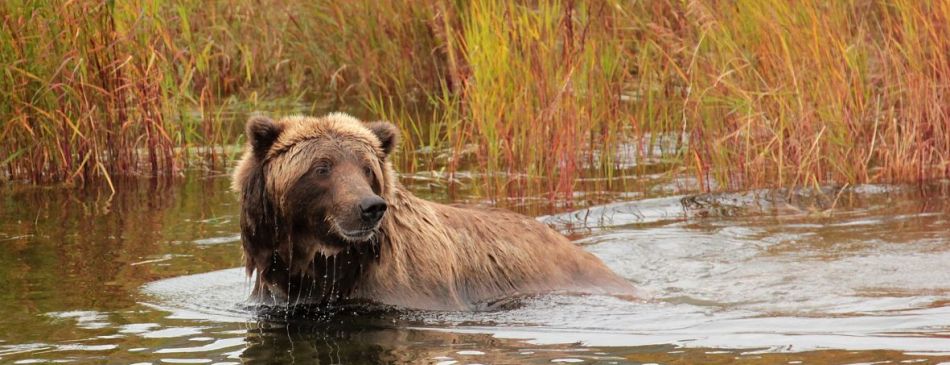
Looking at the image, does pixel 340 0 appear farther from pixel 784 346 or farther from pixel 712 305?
pixel 784 346

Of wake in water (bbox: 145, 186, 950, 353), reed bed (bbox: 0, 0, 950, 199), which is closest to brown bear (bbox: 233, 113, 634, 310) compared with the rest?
wake in water (bbox: 145, 186, 950, 353)

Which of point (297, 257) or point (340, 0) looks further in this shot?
point (340, 0)

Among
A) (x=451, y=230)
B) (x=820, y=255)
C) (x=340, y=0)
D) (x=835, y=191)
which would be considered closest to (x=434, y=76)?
(x=340, y=0)

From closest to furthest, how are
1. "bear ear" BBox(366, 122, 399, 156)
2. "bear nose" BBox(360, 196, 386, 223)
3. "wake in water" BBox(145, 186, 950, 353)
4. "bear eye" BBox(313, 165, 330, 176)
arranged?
"bear nose" BBox(360, 196, 386, 223) < "wake in water" BBox(145, 186, 950, 353) < "bear eye" BBox(313, 165, 330, 176) < "bear ear" BBox(366, 122, 399, 156)

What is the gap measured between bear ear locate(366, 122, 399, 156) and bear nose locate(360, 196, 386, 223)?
69 centimetres

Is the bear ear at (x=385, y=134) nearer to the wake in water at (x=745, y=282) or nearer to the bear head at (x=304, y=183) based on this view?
the bear head at (x=304, y=183)

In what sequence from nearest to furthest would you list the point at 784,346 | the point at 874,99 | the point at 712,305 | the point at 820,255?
1. the point at 784,346
2. the point at 712,305
3. the point at 820,255
4. the point at 874,99

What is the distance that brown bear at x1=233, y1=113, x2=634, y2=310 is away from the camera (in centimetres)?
650

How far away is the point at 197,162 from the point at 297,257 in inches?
235

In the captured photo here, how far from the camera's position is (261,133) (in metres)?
6.67

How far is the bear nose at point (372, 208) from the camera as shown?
618 centimetres

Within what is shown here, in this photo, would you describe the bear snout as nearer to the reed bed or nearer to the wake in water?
the wake in water

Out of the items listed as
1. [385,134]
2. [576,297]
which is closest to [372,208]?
[385,134]

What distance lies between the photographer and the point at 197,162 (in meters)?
12.4
